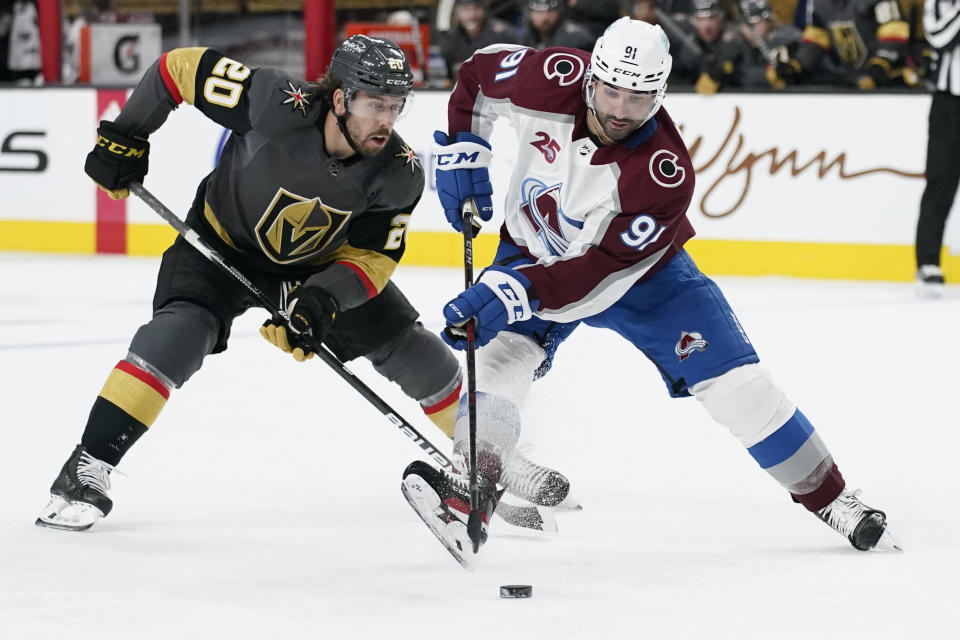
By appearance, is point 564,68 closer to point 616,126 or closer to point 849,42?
point 616,126

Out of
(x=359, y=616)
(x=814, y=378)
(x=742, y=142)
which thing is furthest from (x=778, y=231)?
(x=359, y=616)

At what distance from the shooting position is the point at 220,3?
403 inches

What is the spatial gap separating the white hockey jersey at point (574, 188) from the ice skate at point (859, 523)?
582 millimetres

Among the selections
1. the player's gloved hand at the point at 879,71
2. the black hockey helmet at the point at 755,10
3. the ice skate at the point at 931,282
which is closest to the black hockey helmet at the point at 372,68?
the ice skate at the point at 931,282

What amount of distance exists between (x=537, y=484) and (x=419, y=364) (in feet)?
1.36

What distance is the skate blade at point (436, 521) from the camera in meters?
2.63

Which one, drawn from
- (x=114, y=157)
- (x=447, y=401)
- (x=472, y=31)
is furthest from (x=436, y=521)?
(x=472, y=31)

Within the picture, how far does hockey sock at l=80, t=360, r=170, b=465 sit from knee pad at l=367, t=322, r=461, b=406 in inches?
22.0

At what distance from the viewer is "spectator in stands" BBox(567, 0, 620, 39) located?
314 inches

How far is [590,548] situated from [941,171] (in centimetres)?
461

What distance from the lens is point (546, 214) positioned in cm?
293

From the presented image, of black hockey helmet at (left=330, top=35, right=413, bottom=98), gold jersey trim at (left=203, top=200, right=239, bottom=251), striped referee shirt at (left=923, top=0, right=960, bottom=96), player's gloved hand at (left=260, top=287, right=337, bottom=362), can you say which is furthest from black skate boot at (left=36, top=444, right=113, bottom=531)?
striped referee shirt at (left=923, top=0, right=960, bottom=96)

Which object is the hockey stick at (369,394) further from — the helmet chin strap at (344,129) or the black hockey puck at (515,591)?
the black hockey puck at (515,591)

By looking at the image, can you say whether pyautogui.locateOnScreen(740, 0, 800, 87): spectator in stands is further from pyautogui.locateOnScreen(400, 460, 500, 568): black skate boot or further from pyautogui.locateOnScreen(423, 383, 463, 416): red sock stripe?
pyautogui.locateOnScreen(400, 460, 500, 568): black skate boot
